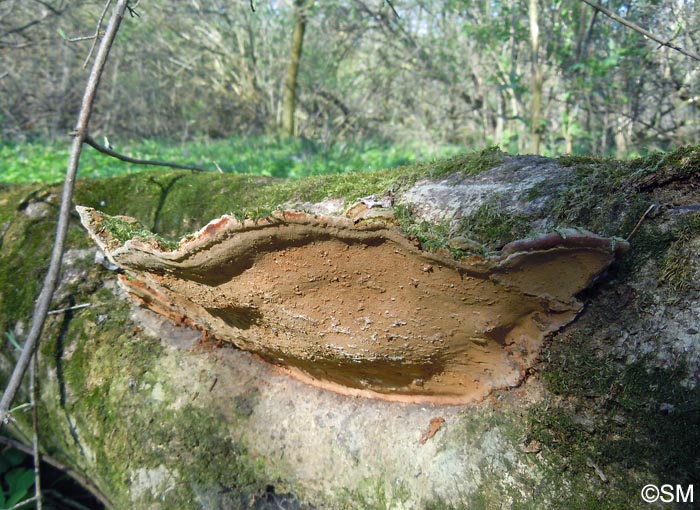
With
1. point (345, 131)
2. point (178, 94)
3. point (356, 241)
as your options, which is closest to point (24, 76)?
point (178, 94)

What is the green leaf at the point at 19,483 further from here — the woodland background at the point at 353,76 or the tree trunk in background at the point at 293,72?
the tree trunk in background at the point at 293,72

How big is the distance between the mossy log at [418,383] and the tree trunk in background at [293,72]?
32.6 ft

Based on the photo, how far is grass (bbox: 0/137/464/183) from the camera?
710cm

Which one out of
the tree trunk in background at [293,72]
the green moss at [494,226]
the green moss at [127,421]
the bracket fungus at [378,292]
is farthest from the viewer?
the tree trunk in background at [293,72]

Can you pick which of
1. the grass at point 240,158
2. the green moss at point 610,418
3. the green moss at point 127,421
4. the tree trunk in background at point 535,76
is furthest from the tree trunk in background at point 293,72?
the green moss at point 610,418

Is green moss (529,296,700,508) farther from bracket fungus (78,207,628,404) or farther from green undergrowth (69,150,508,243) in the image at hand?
green undergrowth (69,150,508,243)

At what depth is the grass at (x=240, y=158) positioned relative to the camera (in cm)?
710

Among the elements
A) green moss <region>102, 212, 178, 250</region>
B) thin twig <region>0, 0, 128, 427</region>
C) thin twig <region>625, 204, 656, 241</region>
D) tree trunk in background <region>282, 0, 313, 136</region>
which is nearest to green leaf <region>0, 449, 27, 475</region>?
thin twig <region>0, 0, 128, 427</region>

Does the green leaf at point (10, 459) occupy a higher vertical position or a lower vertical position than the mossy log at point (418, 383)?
lower

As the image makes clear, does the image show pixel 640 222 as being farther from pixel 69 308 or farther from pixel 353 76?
pixel 353 76

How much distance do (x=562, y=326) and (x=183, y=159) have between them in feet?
27.5

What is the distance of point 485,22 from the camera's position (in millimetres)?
8461

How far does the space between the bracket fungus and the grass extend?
→ 446 cm

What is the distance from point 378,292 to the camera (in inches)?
48.3
